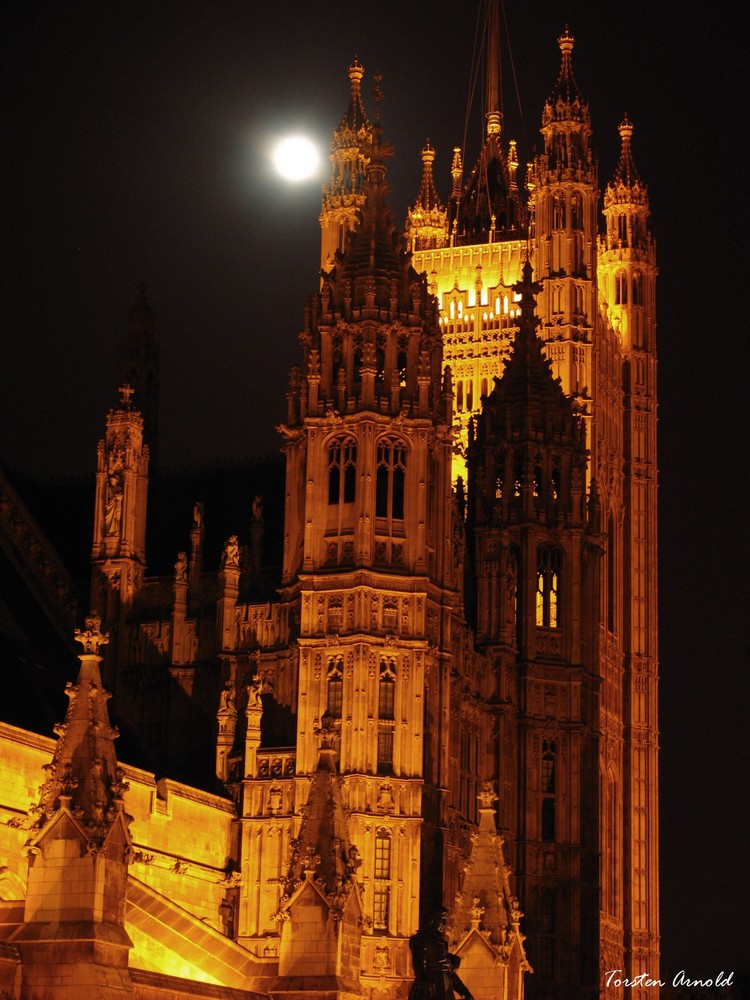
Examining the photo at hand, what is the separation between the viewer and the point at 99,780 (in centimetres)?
3606

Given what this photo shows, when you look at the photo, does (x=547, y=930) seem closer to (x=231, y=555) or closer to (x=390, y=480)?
(x=231, y=555)

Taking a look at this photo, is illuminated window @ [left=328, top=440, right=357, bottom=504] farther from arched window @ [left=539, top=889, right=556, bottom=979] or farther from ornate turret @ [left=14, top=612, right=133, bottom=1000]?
ornate turret @ [left=14, top=612, right=133, bottom=1000]

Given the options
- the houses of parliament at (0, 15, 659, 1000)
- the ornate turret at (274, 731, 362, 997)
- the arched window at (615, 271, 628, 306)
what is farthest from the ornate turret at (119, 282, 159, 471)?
the arched window at (615, 271, 628, 306)

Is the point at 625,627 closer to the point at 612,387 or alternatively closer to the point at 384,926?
the point at 612,387

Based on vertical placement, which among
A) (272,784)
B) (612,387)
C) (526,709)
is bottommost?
(272,784)

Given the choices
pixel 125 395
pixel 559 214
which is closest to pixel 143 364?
pixel 125 395

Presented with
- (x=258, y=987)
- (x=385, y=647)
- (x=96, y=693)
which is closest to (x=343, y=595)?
(x=385, y=647)

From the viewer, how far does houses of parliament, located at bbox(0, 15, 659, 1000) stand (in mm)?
41781

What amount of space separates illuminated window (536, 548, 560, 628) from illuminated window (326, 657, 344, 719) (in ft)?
48.0

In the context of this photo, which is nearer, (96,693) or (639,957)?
(96,693)

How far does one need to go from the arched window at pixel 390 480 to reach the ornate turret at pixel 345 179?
3918cm

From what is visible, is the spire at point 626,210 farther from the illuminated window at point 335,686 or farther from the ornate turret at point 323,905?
the ornate turret at point 323,905

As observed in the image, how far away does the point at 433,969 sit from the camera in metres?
34.4

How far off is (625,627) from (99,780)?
75017 mm
